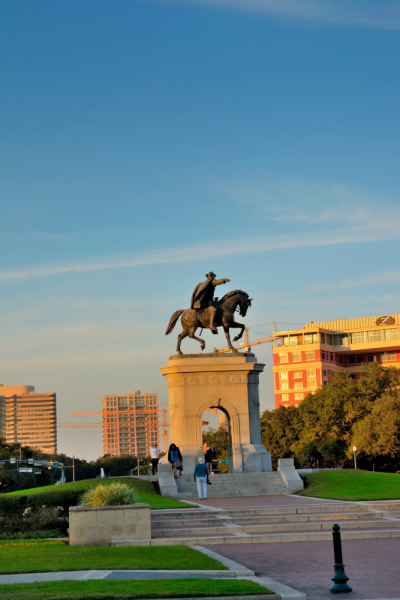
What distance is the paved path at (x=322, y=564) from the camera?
37.4 ft

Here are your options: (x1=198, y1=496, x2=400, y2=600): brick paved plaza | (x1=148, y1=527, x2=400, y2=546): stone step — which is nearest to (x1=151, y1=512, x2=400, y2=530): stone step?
(x1=148, y1=527, x2=400, y2=546): stone step

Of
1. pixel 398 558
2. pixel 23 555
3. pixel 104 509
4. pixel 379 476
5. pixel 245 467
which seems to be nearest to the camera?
pixel 398 558

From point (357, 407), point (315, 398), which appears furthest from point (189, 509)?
point (315, 398)

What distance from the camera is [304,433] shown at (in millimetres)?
75375

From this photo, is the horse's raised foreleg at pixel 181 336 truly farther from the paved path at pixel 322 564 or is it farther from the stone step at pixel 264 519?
the paved path at pixel 322 564

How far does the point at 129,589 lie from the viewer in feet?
34.2

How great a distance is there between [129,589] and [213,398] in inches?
1025

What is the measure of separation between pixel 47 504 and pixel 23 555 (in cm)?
734

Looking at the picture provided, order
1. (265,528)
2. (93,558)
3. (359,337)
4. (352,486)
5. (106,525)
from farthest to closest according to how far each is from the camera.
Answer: (359,337), (352,486), (265,528), (106,525), (93,558)

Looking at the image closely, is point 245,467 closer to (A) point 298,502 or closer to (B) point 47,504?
(A) point 298,502

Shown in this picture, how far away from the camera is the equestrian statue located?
37.4 metres

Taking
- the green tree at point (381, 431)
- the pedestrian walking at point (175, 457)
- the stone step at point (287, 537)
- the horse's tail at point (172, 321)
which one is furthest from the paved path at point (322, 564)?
the green tree at point (381, 431)

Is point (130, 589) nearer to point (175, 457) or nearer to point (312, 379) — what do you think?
point (175, 457)

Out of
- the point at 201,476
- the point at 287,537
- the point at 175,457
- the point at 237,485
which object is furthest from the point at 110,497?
the point at 175,457
